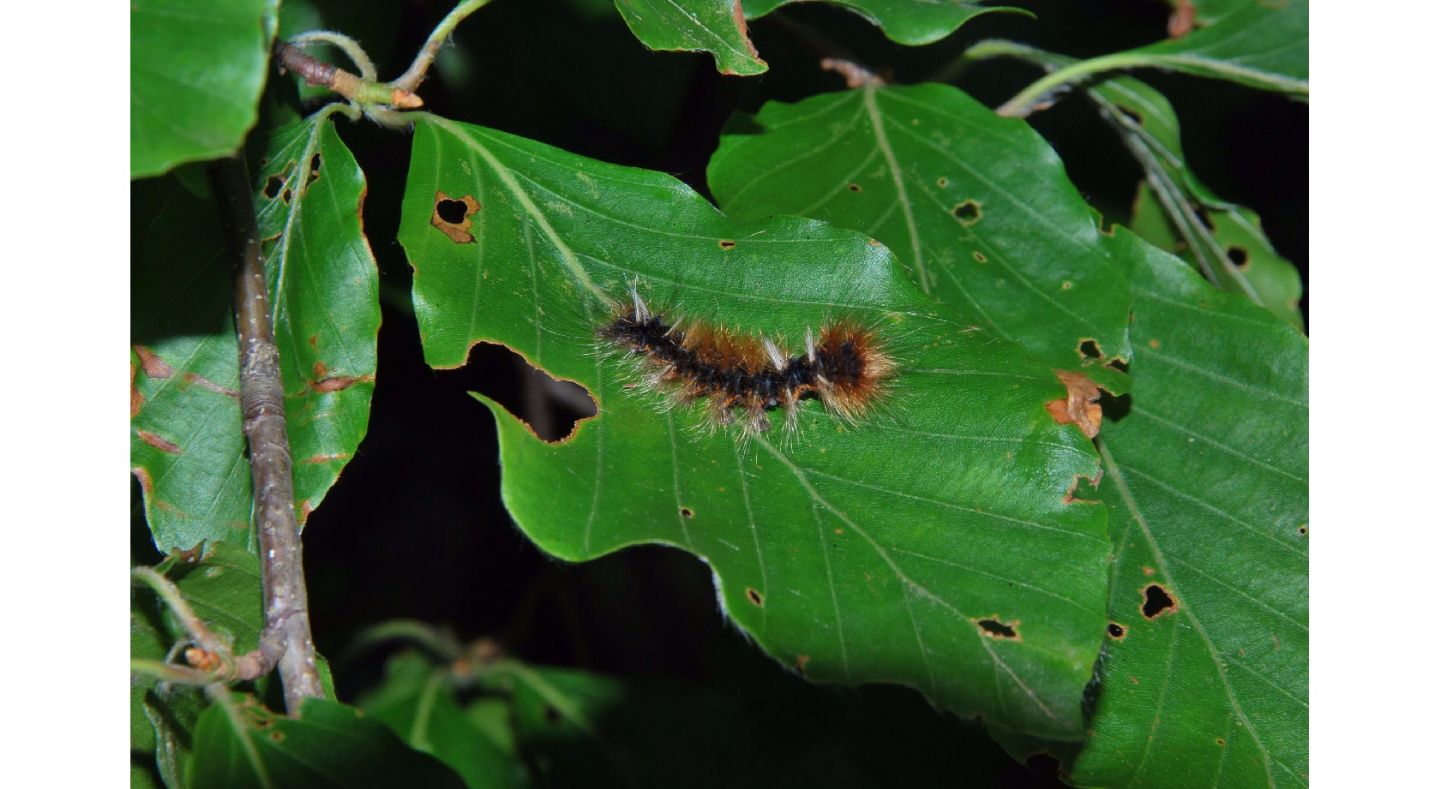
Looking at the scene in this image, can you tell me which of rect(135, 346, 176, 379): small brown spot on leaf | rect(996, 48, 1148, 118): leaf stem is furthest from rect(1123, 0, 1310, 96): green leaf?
rect(135, 346, 176, 379): small brown spot on leaf

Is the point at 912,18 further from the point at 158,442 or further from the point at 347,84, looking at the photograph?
the point at 158,442

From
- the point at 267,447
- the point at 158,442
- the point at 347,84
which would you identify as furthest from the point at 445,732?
the point at 347,84

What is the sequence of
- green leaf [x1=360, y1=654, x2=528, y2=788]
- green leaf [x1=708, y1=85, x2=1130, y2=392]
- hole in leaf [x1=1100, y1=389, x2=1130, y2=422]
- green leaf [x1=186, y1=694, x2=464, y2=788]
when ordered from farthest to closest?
green leaf [x1=360, y1=654, x2=528, y2=788] < hole in leaf [x1=1100, y1=389, x2=1130, y2=422] < green leaf [x1=708, y1=85, x2=1130, y2=392] < green leaf [x1=186, y1=694, x2=464, y2=788]

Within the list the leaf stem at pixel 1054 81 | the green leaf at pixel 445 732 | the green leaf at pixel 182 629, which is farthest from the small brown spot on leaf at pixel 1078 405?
the green leaf at pixel 445 732

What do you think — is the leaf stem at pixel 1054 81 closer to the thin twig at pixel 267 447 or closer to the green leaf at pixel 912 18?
the green leaf at pixel 912 18

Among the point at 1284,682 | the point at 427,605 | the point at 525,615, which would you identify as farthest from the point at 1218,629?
the point at 427,605

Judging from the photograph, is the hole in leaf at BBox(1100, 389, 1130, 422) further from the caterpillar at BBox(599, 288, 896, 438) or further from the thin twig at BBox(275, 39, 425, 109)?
the thin twig at BBox(275, 39, 425, 109)
